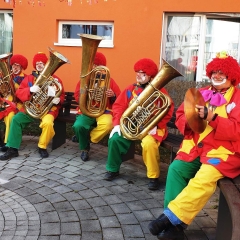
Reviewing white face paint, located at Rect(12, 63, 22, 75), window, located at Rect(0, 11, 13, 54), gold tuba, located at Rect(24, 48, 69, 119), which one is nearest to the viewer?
gold tuba, located at Rect(24, 48, 69, 119)

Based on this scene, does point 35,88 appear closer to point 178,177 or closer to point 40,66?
point 40,66

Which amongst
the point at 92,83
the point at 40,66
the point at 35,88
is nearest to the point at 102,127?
the point at 92,83

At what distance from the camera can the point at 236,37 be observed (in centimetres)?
766

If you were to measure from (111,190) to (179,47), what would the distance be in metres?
4.46

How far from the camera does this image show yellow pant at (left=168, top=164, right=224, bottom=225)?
305 centimetres

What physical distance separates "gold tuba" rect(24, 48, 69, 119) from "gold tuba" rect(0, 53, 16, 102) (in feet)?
1.24

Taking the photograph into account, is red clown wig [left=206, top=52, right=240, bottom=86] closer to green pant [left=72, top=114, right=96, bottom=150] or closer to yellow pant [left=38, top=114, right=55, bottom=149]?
green pant [left=72, top=114, right=96, bottom=150]

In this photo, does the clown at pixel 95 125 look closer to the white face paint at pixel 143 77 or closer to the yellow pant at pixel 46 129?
the yellow pant at pixel 46 129

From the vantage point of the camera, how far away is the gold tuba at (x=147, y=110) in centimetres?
423

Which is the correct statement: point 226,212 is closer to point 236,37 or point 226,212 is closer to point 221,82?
point 221,82

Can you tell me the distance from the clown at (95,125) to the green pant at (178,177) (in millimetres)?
1921

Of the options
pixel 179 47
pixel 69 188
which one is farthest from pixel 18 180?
pixel 179 47

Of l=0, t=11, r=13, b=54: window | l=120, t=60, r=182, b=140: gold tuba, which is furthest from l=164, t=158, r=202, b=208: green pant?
l=0, t=11, r=13, b=54: window

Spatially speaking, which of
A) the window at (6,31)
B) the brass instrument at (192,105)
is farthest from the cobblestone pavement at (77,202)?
the window at (6,31)
